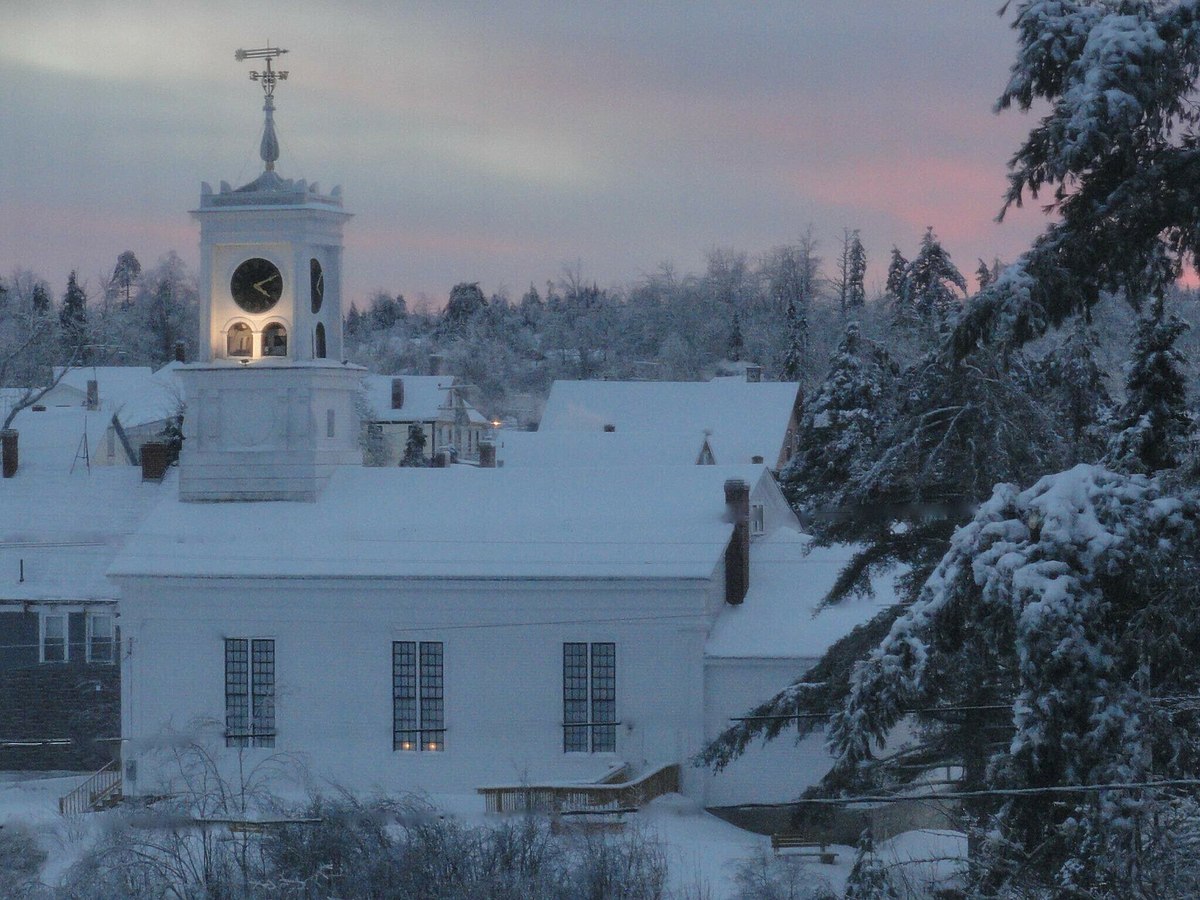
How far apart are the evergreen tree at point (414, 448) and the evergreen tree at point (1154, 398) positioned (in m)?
70.9

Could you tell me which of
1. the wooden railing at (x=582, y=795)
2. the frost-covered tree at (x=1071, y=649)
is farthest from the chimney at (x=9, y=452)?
the frost-covered tree at (x=1071, y=649)

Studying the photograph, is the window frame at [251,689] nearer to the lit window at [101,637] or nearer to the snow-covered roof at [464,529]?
the snow-covered roof at [464,529]

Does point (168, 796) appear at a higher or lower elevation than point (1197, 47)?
lower

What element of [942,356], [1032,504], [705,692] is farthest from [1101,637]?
[705,692]

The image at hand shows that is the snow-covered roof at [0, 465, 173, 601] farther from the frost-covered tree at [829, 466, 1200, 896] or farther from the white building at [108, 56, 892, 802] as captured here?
the frost-covered tree at [829, 466, 1200, 896]

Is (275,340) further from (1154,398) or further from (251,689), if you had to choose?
(1154,398)

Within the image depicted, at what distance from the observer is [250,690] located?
35.8m

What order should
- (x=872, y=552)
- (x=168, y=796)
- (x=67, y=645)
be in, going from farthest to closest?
(x=67, y=645), (x=872, y=552), (x=168, y=796)

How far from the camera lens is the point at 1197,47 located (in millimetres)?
14359

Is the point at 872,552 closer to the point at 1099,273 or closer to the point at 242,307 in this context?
the point at 1099,273

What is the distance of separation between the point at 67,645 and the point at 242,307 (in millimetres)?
8473

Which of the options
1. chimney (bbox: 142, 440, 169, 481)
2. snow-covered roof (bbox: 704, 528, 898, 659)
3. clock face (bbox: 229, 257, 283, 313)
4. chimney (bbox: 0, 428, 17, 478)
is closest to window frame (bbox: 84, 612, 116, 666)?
chimney (bbox: 142, 440, 169, 481)

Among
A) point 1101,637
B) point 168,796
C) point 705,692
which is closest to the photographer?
point 1101,637

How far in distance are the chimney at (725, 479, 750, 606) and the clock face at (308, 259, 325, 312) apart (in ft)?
34.6
